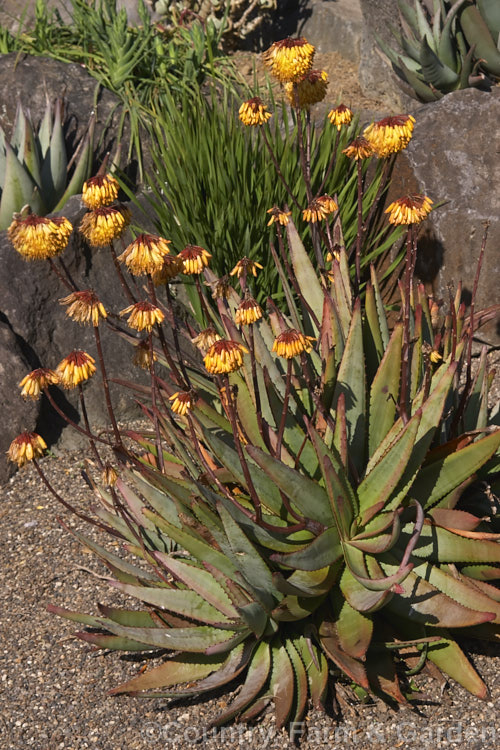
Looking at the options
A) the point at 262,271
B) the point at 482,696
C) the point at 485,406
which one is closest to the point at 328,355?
the point at 485,406

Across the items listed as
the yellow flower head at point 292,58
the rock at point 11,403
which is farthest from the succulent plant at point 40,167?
the yellow flower head at point 292,58

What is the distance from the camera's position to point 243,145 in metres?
4.73

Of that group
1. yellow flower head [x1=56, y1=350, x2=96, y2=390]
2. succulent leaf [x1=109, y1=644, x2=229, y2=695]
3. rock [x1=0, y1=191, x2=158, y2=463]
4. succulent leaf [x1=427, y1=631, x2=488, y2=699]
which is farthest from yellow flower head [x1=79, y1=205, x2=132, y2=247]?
rock [x1=0, y1=191, x2=158, y2=463]

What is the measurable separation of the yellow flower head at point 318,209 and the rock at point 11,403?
1834mm

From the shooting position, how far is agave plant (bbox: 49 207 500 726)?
2.56m

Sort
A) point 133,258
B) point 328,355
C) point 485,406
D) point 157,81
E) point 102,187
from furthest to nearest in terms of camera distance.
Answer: point 157,81 → point 485,406 → point 328,355 → point 102,187 → point 133,258

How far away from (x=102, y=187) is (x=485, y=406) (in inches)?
63.9

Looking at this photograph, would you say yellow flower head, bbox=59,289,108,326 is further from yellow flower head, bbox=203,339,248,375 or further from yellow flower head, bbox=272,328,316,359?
yellow flower head, bbox=272,328,316,359

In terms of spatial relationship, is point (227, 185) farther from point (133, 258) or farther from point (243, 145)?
point (133, 258)

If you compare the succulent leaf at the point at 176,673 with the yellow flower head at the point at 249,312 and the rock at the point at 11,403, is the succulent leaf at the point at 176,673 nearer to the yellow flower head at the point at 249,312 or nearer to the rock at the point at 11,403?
the yellow flower head at the point at 249,312

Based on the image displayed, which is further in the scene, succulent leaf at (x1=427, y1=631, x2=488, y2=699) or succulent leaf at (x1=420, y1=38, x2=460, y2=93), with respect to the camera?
succulent leaf at (x1=420, y1=38, x2=460, y2=93)

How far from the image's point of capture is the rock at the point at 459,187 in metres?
4.73

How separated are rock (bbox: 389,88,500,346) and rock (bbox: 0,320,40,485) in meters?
2.27

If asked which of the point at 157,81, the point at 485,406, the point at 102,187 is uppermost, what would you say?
Result: the point at 157,81
